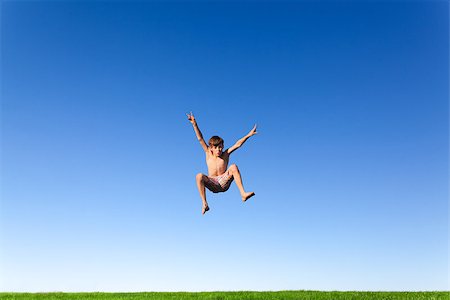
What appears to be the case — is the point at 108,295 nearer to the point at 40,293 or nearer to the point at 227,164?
the point at 40,293

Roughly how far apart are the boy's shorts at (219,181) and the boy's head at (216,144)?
18.0 inches

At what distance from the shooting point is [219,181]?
10.3 m

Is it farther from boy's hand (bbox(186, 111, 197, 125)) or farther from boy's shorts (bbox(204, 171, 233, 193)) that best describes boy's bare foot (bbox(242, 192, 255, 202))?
boy's hand (bbox(186, 111, 197, 125))

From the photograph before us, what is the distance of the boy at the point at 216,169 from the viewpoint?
10.1m

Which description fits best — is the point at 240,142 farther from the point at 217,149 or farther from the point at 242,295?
the point at 242,295

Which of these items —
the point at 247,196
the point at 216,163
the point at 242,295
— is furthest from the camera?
the point at 242,295

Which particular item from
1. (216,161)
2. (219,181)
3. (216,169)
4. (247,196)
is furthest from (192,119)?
(247,196)

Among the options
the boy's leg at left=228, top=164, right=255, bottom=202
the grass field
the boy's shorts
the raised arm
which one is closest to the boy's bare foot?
the boy's leg at left=228, top=164, right=255, bottom=202

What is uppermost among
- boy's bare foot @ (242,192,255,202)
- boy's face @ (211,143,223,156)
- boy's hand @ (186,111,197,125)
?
boy's hand @ (186,111,197,125)

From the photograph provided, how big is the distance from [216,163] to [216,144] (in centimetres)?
41

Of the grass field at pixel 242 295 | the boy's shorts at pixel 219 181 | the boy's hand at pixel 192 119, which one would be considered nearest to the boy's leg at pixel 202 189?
the boy's shorts at pixel 219 181

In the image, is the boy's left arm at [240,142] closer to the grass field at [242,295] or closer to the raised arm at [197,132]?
the raised arm at [197,132]

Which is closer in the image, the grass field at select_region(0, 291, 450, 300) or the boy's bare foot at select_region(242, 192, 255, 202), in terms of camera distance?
the boy's bare foot at select_region(242, 192, 255, 202)

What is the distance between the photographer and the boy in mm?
10094
